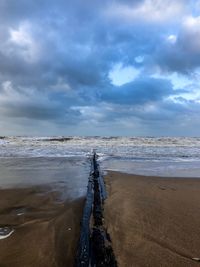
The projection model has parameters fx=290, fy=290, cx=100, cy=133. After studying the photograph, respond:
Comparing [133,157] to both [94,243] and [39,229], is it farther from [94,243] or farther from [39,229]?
[94,243]

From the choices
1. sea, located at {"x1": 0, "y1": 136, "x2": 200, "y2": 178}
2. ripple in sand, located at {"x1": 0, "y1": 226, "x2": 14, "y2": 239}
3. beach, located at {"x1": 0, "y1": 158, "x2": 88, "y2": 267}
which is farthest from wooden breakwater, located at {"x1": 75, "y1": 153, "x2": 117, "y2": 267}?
sea, located at {"x1": 0, "y1": 136, "x2": 200, "y2": 178}

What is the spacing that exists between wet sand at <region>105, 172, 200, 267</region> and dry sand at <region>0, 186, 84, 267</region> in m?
0.54

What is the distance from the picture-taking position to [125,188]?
7.14 m

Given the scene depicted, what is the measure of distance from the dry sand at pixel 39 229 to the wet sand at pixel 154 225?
1.79 feet

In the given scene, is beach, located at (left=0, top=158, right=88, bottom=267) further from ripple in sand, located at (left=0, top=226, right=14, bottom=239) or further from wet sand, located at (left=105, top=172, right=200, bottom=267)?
wet sand, located at (left=105, top=172, right=200, bottom=267)

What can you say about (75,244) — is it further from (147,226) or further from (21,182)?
(21,182)

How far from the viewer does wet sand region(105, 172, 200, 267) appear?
3033mm

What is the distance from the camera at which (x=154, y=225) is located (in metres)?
4.08

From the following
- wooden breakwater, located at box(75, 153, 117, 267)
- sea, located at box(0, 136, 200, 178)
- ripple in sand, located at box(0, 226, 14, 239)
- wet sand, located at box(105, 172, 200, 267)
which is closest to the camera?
wooden breakwater, located at box(75, 153, 117, 267)

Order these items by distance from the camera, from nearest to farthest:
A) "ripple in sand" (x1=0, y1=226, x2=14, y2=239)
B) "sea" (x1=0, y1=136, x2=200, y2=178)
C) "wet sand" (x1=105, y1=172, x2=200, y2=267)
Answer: "wet sand" (x1=105, y1=172, x2=200, y2=267)
"ripple in sand" (x1=0, y1=226, x2=14, y2=239)
"sea" (x1=0, y1=136, x2=200, y2=178)

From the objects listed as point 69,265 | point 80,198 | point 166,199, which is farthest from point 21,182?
point 69,265

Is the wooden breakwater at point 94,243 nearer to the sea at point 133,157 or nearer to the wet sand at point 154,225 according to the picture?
the wet sand at point 154,225

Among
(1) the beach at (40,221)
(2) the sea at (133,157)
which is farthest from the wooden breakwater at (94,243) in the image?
(2) the sea at (133,157)

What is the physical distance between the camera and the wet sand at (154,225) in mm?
3033
